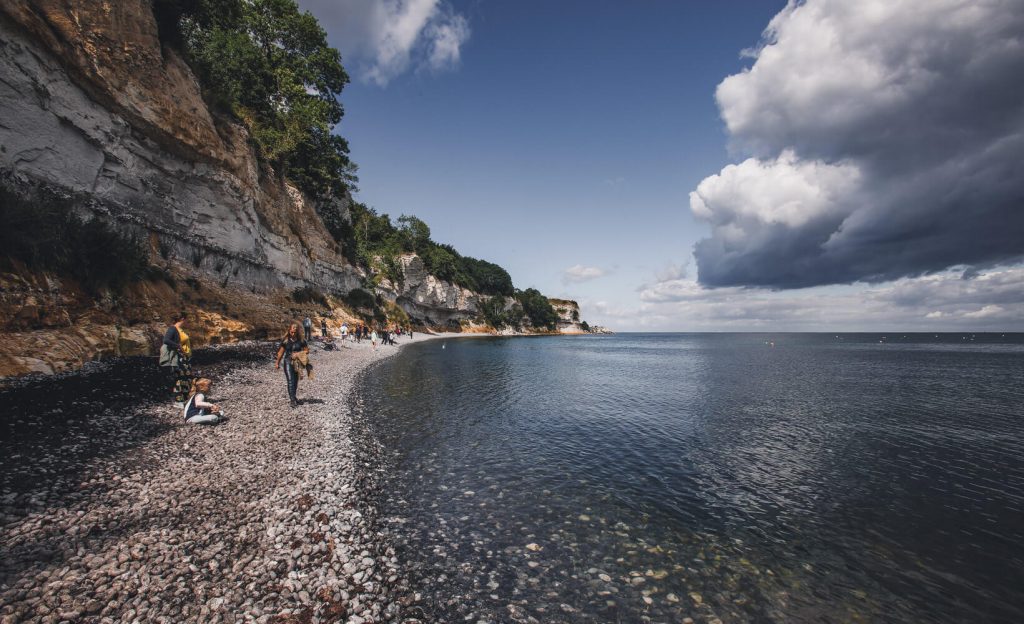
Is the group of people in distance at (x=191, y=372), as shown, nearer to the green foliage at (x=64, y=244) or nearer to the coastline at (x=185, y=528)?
the coastline at (x=185, y=528)

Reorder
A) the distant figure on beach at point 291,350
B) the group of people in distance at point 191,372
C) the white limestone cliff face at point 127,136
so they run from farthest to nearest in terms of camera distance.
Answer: the white limestone cliff face at point 127,136, the distant figure on beach at point 291,350, the group of people in distance at point 191,372

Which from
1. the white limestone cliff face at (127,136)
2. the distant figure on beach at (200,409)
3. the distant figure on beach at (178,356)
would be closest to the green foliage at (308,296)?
the white limestone cliff face at (127,136)

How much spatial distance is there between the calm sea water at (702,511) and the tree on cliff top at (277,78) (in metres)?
37.5

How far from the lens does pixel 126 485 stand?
27.6 ft

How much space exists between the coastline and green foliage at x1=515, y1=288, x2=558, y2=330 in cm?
15931

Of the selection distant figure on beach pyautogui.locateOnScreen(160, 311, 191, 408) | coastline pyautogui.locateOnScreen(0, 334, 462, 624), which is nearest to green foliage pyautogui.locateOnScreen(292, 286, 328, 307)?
distant figure on beach pyautogui.locateOnScreen(160, 311, 191, 408)

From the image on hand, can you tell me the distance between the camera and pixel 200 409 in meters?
13.1

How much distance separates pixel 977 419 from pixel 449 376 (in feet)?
115

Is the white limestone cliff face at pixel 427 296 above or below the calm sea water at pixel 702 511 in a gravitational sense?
above

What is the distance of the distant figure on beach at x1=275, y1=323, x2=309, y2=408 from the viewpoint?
53.0 ft

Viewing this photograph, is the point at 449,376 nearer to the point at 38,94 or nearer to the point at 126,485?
the point at 126,485

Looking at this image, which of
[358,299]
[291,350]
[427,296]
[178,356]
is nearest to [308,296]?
[358,299]

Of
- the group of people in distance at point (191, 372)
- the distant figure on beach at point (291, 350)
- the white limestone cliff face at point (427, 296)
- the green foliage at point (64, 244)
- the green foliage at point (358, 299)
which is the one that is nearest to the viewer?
the group of people in distance at point (191, 372)

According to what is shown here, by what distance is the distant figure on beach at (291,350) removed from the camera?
53.0 feet
